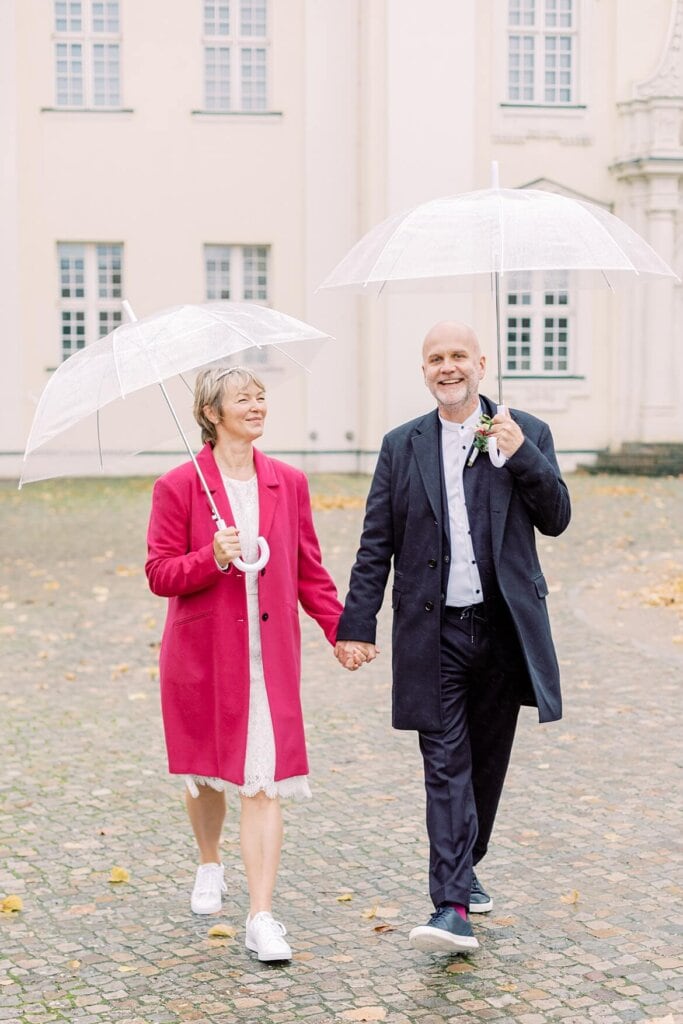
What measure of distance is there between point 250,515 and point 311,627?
674 cm

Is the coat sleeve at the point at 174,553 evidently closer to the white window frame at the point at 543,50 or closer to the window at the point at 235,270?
the window at the point at 235,270

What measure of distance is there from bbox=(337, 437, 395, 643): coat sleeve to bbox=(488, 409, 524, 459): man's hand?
423 millimetres

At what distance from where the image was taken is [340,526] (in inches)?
690

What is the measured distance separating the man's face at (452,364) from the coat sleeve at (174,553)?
2.89ft

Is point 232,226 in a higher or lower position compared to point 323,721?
higher

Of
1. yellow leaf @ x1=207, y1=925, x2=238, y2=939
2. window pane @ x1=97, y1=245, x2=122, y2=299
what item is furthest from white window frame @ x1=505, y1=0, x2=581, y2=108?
yellow leaf @ x1=207, y1=925, x2=238, y2=939

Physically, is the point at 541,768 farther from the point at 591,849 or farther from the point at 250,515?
the point at 250,515

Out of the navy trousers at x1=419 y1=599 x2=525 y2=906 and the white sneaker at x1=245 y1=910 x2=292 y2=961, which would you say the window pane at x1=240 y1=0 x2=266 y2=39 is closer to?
the navy trousers at x1=419 y1=599 x2=525 y2=906

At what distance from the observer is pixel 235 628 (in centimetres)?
495

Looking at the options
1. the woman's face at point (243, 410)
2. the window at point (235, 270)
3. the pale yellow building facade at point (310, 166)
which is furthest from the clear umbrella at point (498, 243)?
the window at point (235, 270)

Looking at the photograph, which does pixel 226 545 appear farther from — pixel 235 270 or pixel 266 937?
pixel 235 270

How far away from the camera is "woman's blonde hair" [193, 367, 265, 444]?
4957 mm

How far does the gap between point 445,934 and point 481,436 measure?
1.52 m

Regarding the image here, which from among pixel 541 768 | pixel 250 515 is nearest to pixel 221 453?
pixel 250 515
